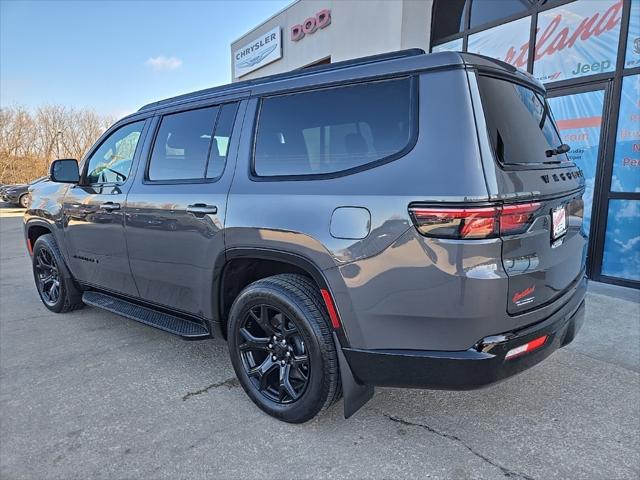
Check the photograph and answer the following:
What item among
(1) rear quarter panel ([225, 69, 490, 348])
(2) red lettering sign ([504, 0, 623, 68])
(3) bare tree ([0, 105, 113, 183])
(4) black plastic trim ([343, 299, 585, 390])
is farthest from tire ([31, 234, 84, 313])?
(3) bare tree ([0, 105, 113, 183])

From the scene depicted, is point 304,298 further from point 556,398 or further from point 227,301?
point 556,398

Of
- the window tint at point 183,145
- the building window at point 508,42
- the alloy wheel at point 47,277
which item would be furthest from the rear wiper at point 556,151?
the building window at point 508,42

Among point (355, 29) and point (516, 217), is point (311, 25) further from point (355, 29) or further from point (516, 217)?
point (516, 217)

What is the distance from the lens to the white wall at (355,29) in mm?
7734

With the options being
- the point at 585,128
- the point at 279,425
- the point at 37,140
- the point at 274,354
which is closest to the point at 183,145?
the point at 274,354

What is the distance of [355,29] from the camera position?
880 cm

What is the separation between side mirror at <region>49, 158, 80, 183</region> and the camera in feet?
12.7

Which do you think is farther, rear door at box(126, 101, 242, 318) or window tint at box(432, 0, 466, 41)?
window tint at box(432, 0, 466, 41)

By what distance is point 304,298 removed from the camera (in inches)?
90.7

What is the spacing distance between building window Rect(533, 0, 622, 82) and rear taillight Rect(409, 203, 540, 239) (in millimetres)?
5082

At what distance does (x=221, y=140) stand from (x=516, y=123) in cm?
177

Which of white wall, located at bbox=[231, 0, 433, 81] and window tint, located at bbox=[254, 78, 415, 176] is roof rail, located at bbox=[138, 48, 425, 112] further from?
white wall, located at bbox=[231, 0, 433, 81]

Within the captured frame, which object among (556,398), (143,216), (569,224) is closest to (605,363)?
(556,398)

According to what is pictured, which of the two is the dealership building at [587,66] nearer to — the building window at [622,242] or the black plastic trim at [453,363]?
the building window at [622,242]
